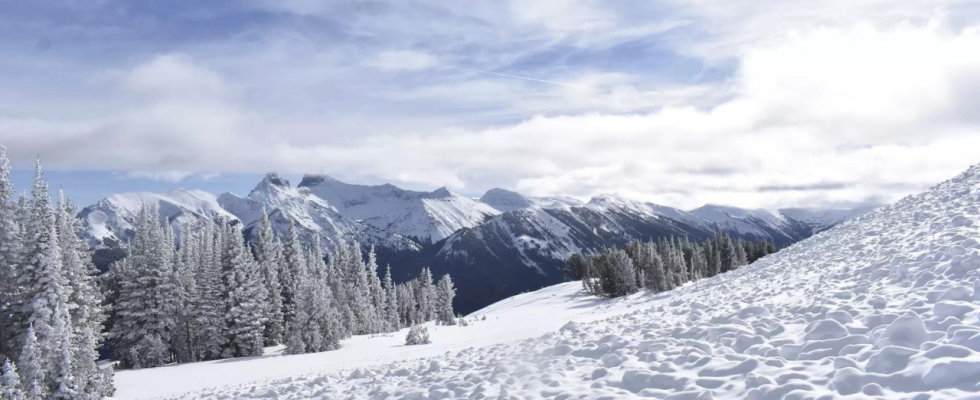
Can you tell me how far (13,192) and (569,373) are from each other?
32.3 m

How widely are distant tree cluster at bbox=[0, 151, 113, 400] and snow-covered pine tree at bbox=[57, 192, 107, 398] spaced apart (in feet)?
0.13

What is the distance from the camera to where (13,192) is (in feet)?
90.3

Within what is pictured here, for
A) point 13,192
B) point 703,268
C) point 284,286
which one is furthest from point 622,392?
point 703,268

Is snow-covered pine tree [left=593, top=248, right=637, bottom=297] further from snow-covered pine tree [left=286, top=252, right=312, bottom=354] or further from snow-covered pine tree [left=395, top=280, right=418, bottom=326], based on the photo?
snow-covered pine tree [left=286, top=252, right=312, bottom=354]

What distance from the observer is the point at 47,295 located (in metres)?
25.0

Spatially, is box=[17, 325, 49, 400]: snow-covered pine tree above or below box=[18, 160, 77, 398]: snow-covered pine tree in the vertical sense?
below

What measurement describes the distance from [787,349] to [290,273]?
54.1 meters

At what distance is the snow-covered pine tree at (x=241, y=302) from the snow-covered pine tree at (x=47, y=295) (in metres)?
17.0

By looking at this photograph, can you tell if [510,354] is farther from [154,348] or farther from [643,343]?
[154,348]

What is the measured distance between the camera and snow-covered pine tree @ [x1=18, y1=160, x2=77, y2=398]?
22109mm

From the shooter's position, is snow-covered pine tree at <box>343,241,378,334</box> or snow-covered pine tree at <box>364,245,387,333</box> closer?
snow-covered pine tree at <box>343,241,378,334</box>

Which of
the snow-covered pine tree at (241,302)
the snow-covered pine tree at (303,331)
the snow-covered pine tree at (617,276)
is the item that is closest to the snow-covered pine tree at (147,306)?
the snow-covered pine tree at (241,302)

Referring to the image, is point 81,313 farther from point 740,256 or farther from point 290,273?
point 740,256

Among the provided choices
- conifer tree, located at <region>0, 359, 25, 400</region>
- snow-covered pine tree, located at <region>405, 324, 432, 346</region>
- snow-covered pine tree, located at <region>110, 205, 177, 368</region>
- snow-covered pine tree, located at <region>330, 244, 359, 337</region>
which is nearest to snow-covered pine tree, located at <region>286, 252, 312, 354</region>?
snow-covered pine tree, located at <region>330, 244, 359, 337</region>
